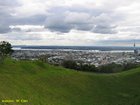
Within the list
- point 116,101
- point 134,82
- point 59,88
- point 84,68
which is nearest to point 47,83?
point 59,88

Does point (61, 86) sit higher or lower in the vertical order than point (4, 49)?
lower

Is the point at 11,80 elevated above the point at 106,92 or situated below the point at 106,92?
above

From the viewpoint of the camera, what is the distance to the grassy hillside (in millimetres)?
38188

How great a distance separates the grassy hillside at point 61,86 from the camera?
3819 cm

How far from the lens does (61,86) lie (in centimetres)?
4881

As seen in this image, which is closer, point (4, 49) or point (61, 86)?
point (61, 86)

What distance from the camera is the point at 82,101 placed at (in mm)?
41625

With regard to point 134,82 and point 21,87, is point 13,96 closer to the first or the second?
point 21,87

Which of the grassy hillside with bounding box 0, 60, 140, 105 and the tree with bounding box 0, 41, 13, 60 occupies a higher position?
the tree with bounding box 0, 41, 13, 60

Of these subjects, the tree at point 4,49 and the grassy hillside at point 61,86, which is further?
the tree at point 4,49

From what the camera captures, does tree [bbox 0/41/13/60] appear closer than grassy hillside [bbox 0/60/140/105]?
No

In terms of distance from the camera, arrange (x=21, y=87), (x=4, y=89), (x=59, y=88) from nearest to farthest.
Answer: (x=4, y=89) < (x=21, y=87) < (x=59, y=88)

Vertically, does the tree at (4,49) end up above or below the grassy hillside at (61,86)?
above

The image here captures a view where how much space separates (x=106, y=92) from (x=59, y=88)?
26.3ft
